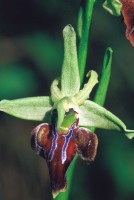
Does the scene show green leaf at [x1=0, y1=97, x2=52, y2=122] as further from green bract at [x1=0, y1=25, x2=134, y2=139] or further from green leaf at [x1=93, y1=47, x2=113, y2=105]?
green leaf at [x1=93, y1=47, x2=113, y2=105]

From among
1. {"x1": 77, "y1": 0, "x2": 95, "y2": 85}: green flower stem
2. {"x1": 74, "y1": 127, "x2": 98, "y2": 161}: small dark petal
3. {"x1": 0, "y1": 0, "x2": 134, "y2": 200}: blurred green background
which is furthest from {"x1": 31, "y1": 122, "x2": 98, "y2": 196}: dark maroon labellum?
{"x1": 0, "y1": 0, "x2": 134, "y2": 200}: blurred green background

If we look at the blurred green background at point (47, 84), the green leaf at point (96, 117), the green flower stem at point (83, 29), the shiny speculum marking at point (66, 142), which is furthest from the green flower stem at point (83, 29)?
the blurred green background at point (47, 84)

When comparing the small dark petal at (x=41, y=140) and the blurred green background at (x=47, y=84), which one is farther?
the blurred green background at (x=47, y=84)

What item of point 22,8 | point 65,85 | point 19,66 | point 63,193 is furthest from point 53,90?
point 22,8

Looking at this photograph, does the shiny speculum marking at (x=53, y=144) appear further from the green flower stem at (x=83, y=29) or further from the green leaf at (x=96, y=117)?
the green flower stem at (x=83, y=29)

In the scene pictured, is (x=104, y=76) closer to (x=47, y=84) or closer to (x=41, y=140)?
(x=41, y=140)

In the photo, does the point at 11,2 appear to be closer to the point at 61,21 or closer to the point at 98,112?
the point at 61,21
